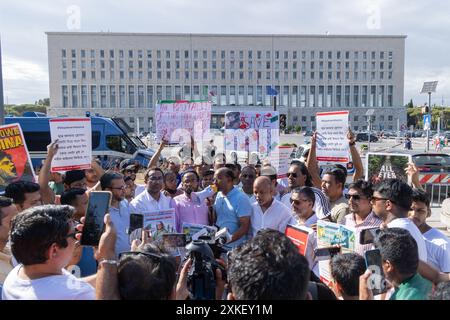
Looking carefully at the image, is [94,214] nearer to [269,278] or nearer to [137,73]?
[269,278]

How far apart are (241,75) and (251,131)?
84.8m

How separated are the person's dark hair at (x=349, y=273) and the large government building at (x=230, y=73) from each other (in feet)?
279

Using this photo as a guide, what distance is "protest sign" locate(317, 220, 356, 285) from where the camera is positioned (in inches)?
115

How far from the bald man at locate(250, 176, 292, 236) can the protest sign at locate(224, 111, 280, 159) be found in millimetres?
4774

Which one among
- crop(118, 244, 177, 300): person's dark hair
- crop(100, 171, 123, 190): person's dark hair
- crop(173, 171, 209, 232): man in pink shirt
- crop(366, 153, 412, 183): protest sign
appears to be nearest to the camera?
crop(118, 244, 177, 300): person's dark hair

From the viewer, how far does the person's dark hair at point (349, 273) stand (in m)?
2.39

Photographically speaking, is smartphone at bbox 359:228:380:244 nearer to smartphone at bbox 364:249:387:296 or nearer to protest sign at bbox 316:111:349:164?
smartphone at bbox 364:249:387:296

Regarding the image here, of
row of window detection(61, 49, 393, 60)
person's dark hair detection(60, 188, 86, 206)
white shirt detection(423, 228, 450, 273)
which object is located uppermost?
row of window detection(61, 49, 393, 60)

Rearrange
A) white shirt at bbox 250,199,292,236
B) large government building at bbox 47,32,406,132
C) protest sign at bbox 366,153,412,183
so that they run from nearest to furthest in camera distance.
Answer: white shirt at bbox 250,199,292,236 < protest sign at bbox 366,153,412,183 < large government building at bbox 47,32,406,132

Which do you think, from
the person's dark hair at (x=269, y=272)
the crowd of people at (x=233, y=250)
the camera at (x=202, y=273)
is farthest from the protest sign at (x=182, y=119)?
the person's dark hair at (x=269, y=272)

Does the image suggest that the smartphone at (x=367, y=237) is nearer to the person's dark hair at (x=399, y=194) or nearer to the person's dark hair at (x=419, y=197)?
the person's dark hair at (x=399, y=194)

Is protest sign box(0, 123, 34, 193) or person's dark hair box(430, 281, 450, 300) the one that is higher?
protest sign box(0, 123, 34, 193)

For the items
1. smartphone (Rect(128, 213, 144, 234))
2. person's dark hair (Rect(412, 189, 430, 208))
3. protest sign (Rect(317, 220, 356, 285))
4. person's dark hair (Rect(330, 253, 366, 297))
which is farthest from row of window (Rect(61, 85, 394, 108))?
person's dark hair (Rect(330, 253, 366, 297))

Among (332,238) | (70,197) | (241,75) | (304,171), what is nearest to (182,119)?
(304,171)
